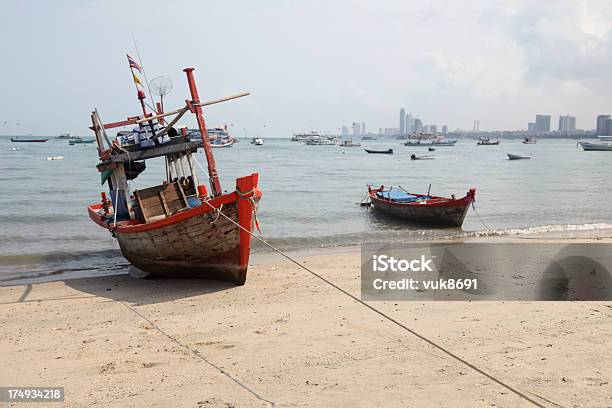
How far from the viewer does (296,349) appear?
733cm

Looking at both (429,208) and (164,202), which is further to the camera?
(429,208)

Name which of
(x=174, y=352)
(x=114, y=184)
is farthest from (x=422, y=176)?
(x=174, y=352)

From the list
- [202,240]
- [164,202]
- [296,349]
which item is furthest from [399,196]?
[296,349]

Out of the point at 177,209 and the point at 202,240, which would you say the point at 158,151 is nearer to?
the point at 177,209

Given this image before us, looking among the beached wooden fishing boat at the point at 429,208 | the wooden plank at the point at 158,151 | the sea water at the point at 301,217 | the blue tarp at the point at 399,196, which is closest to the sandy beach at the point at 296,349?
the wooden plank at the point at 158,151

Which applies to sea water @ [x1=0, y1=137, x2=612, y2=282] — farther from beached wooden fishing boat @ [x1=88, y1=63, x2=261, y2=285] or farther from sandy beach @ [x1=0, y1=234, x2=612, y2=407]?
sandy beach @ [x1=0, y1=234, x2=612, y2=407]

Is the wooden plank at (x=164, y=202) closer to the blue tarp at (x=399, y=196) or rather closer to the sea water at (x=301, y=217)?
the sea water at (x=301, y=217)

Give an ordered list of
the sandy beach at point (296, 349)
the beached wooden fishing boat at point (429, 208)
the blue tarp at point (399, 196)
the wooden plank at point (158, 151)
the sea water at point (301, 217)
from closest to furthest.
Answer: the sandy beach at point (296, 349) < the wooden plank at point (158, 151) < the sea water at point (301, 217) < the beached wooden fishing boat at point (429, 208) < the blue tarp at point (399, 196)

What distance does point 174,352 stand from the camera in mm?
7449

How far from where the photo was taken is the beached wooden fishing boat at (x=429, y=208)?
765 inches

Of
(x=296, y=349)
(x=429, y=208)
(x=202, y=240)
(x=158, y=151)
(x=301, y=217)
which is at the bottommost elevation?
(x=301, y=217)

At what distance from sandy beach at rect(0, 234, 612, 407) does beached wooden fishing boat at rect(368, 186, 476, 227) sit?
977 cm

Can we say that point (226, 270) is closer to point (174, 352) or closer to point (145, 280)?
point (145, 280)

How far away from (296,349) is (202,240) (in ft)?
14.3
